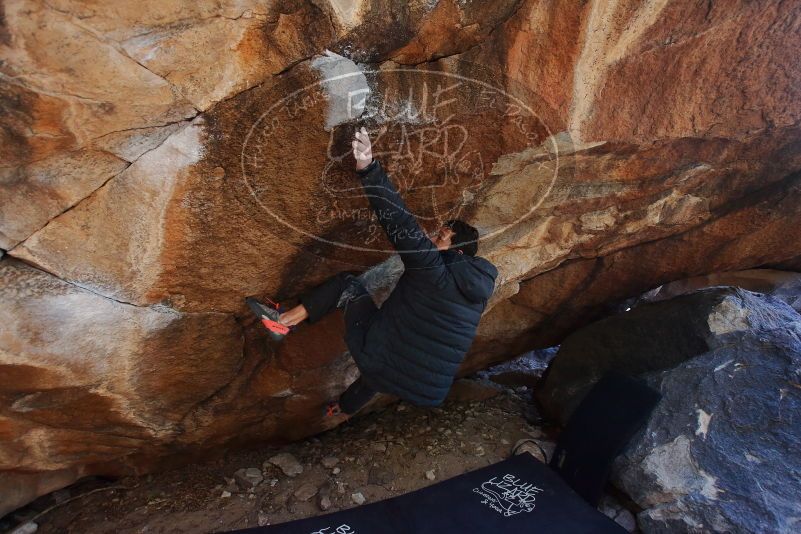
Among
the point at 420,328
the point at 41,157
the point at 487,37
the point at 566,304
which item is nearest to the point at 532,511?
the point at 420,328

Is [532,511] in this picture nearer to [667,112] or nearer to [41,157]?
[667,112]

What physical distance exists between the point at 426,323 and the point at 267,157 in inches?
37.4

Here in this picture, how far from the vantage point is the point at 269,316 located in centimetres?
227

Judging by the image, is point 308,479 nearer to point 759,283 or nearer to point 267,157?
point 267,157

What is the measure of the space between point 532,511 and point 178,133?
90.9 inches

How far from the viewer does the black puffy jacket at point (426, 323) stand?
2184mm

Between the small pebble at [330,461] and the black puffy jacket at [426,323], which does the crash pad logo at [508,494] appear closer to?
the black puffy jacket at [426,323]

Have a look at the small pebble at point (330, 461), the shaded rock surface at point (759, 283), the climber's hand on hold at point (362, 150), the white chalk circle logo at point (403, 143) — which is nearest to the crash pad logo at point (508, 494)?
the small pebble at point (330, 461)

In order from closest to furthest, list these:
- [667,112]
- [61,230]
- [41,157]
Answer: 1. [41,157]
2. [61,230]
3. [667,112]

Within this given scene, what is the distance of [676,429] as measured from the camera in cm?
271

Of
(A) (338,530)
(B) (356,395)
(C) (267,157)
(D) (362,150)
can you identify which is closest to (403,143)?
(D) (362,150)

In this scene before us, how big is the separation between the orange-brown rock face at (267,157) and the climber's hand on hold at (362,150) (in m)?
0.06

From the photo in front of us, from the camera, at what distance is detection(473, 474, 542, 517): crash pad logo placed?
8.54 feet

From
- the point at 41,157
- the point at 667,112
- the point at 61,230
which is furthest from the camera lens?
the point at 667,112
